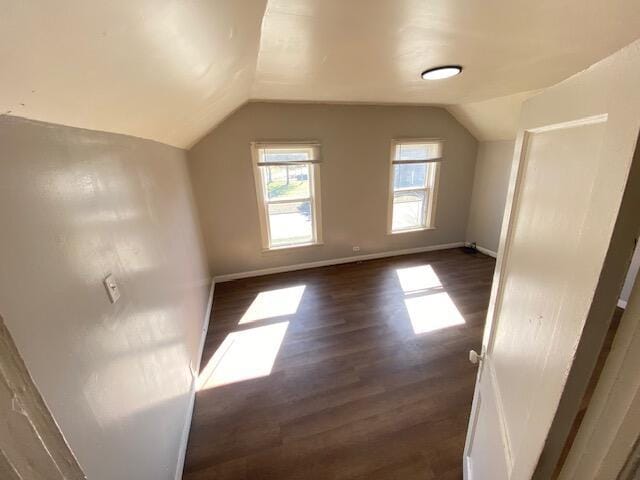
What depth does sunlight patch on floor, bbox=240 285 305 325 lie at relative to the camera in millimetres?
2771

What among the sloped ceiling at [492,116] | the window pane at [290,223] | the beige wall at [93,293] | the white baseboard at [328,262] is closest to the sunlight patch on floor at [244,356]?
the beige wall at [93,293]

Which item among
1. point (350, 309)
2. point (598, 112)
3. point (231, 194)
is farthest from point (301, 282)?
point (598, 112)

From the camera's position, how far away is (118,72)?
0.67m

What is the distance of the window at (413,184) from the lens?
147 inches

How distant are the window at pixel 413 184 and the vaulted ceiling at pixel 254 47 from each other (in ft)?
5.02

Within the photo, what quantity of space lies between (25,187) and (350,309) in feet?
8.58

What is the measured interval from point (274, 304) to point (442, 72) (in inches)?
106

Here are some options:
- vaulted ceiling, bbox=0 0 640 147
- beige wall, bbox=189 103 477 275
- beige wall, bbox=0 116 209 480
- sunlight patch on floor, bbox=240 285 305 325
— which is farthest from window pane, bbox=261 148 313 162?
beige wall, bbox=0 116 209 480

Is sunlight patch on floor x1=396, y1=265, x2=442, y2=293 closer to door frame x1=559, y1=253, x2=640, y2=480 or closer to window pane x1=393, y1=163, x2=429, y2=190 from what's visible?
window pane x1=393, y1=163, x2=429, y2=190

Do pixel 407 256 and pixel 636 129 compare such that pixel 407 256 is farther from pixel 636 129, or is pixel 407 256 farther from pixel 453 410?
pixel 636 129

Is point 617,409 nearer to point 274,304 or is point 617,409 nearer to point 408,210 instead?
point 274,304

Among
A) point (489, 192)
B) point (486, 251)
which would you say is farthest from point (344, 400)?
point (489, 192)

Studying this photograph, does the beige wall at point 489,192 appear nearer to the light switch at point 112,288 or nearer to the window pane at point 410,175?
the window pane at point 410,175

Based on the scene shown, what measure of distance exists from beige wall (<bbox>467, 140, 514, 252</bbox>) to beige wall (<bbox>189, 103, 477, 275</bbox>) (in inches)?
5.7
